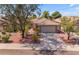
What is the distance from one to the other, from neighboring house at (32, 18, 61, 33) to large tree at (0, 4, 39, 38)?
84mm

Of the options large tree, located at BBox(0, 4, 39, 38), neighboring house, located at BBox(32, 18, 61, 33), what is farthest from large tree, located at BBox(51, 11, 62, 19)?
large tree, located at BBox(0, 4, 39, 38)

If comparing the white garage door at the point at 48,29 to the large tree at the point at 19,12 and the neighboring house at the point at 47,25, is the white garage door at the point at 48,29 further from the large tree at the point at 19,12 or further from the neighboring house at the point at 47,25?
the large tree at the point at 19,12

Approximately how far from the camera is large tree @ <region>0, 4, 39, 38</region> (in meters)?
1.49

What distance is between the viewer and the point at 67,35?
150cm

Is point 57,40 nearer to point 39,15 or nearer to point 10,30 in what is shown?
point 39,15

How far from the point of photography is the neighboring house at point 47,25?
4.83ft

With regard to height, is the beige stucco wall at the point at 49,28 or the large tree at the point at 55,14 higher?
the large tree at the point at 55,14

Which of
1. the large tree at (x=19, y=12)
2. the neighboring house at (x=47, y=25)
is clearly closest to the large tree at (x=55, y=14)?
the neighboring house at (x=47, y=25)

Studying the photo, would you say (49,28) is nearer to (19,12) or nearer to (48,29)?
(48,29)

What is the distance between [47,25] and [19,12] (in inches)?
11.0

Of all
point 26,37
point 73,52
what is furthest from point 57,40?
point 26,37

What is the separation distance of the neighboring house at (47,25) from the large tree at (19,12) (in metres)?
0.08
